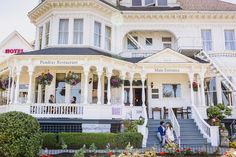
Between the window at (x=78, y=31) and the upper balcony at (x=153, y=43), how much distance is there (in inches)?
144

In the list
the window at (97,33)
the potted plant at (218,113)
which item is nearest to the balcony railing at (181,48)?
the window at (97,33)

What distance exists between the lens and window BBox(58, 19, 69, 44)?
2034 centimetres

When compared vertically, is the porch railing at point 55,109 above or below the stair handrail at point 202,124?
above

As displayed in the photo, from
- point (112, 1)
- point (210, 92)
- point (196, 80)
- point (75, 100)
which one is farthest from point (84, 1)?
point (210, 92)

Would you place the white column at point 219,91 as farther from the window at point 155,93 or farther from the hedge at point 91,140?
the hedge at point 91,140

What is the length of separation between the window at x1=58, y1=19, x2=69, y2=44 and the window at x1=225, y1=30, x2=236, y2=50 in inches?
536

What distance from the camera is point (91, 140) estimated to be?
14.4 m

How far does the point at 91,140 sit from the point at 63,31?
9795mm

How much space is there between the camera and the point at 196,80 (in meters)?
20.7

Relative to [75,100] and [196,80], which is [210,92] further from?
[75,100]

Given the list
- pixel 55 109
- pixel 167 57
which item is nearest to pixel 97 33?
pixel 167 57

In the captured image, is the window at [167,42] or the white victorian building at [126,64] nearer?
the white victorian building at [126,64]

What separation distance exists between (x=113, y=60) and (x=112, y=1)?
7861 millimetres

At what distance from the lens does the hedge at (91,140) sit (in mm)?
14219
